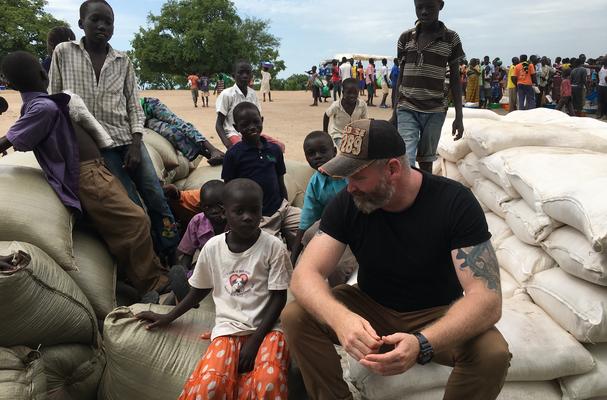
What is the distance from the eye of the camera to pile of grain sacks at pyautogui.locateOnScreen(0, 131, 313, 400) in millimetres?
1931

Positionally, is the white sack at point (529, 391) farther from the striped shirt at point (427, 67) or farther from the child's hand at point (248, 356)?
the striped shirt at point (427, 67)

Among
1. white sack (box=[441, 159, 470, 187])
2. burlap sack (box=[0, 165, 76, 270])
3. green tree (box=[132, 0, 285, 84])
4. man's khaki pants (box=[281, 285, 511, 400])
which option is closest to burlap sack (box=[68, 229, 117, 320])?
burlap sack (box=[0, 165, 76, 270])

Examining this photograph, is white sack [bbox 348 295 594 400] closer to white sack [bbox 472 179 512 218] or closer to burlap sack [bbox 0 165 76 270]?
white sack [bbox 472 179 512 218]

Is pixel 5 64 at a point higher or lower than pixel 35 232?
higher

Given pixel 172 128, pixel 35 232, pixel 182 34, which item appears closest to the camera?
pixel 35 232

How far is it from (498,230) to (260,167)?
148cm

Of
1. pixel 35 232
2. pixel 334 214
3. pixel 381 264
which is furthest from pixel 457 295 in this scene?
pixel 35 232

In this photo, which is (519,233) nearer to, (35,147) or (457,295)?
(457,295)

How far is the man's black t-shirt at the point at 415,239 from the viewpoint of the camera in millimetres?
1737

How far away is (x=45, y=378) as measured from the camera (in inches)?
77.9

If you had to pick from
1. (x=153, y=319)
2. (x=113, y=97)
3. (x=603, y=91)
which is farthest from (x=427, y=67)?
(x=603, y=91)

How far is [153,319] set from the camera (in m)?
2.13

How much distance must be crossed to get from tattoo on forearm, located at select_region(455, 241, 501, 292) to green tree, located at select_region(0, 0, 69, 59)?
28289mm

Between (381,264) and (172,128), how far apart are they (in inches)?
114
